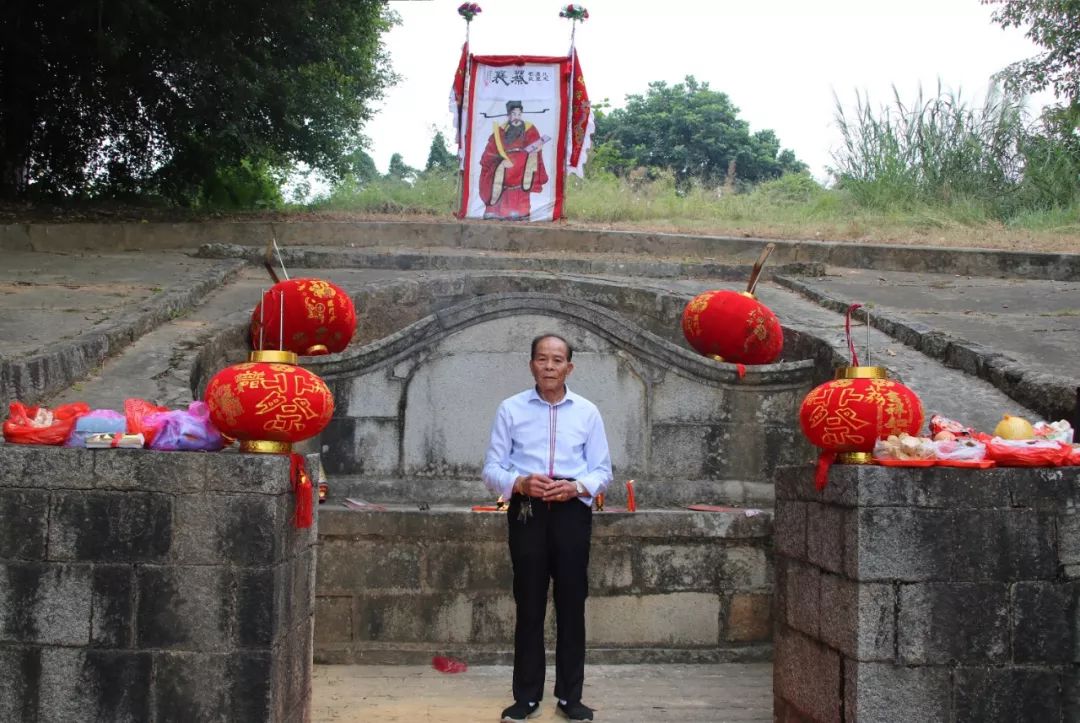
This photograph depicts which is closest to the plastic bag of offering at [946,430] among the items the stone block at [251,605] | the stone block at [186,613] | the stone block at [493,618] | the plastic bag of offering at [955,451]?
the plastic bag of offering at [955,451]

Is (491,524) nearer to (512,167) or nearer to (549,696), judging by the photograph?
(549,696)

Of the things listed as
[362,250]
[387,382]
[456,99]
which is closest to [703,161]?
[456,99]

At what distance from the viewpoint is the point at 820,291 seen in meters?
10.5

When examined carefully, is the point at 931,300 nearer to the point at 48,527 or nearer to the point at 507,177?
the point at 507,177

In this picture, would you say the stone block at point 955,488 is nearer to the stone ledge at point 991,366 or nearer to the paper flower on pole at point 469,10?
the stone ledge at point 991,366

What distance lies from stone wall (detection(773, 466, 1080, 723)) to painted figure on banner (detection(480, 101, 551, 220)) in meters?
11.1

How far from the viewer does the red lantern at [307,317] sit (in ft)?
24.3

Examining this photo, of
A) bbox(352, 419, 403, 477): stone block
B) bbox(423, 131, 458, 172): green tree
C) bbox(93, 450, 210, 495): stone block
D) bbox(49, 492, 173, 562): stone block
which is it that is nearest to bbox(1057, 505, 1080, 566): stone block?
bbox(93, 450, 210, 495): stone block

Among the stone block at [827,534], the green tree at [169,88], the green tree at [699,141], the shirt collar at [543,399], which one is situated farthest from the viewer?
the green tree at [699,141]

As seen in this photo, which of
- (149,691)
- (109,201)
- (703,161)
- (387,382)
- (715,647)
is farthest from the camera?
(703,161)

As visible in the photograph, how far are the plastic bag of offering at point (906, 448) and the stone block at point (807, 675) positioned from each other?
0.75m

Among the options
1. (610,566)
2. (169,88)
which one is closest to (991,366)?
(610,566)

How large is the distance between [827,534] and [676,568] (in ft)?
7.55

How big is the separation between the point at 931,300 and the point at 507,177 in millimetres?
6125
